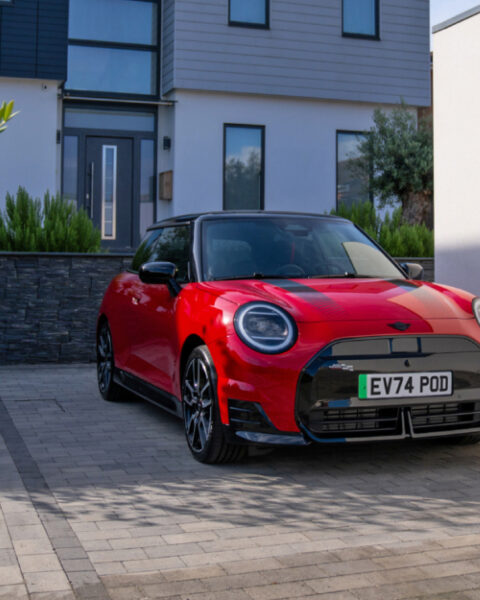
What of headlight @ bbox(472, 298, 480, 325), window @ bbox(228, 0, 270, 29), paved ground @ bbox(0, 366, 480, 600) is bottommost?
paved ground @ bbox(0, 366, 480, 600)

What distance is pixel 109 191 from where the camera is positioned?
61.6 feet

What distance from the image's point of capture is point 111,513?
4.55m

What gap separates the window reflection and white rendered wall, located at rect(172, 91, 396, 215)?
1700mm

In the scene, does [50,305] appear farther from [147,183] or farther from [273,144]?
[273,144]

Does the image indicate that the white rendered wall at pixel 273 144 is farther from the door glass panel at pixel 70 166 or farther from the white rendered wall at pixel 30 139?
the white rendered wall at pixel 30 139

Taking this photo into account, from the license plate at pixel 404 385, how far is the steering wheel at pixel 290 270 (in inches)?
50.6

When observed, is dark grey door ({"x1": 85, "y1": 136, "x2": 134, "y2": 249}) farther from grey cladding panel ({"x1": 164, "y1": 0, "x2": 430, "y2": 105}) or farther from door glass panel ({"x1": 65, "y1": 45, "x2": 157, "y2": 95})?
grey cladding panel ({"x1": 164, "y1": 0, "x2": 430, "y2": 105})

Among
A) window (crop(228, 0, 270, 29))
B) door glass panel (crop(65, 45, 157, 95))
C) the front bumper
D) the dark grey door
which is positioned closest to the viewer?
the front bumper

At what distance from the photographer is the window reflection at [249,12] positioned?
19.3m

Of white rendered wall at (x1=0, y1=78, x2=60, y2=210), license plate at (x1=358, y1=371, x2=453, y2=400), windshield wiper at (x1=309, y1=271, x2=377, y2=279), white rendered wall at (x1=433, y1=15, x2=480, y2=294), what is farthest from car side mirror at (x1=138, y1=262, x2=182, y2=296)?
white rendered wall at (x1=0, y1=78, x2=60, y2=210)

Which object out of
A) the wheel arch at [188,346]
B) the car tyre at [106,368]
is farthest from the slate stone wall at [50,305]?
the wheel arch at [188,346]

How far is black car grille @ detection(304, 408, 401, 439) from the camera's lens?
5094 mm

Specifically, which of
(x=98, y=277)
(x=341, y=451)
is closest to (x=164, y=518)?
(x=341, y=451)

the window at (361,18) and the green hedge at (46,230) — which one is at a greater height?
the window at (361,18)
